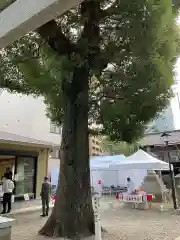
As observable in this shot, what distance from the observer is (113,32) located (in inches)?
263

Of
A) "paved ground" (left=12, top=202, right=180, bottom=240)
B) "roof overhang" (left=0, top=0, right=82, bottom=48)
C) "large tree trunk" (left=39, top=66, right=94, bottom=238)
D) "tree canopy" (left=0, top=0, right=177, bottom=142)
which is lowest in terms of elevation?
"paved ground" (left=12, top=202, right=180, bottom=240)

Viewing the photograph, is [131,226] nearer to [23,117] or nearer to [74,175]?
[74,175]

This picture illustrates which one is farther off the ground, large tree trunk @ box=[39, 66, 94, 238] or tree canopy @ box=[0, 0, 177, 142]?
tree canopy @ box=[0, 0, 177, 142]

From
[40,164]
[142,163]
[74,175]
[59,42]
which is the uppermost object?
[59,42]

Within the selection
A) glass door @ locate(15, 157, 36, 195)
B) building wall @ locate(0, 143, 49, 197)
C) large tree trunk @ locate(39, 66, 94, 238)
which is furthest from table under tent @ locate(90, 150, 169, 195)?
large tree trunk @ locate(39, 66, 94, 238)

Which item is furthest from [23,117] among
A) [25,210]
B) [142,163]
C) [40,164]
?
[142,163]

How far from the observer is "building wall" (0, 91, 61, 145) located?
1527cm

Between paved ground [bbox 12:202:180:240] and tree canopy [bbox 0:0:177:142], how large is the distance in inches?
107

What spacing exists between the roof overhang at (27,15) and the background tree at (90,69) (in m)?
2.55

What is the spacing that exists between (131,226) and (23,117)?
10.7m

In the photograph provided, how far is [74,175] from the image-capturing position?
6.71 m

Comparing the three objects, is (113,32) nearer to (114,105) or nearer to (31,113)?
(114,105)

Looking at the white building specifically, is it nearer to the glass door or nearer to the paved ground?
the glass door

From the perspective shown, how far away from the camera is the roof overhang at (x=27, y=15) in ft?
9.98
